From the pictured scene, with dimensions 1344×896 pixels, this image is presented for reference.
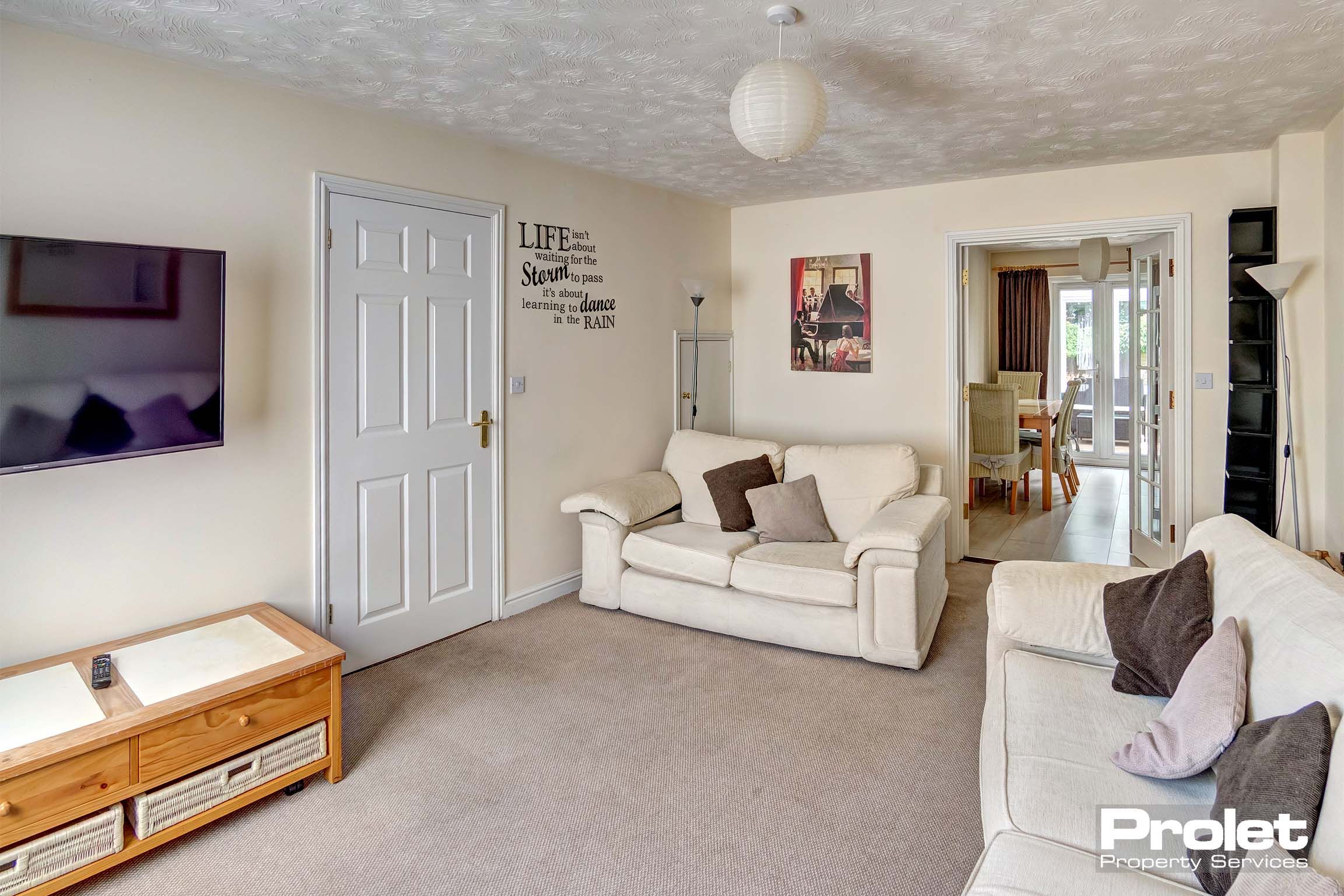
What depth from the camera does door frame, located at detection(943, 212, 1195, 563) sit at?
167 inches

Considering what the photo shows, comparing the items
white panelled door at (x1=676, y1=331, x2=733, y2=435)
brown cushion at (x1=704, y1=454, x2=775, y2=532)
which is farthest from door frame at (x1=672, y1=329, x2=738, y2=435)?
brown cushion at (x1=704, y1=454, x2=775, y2=532)

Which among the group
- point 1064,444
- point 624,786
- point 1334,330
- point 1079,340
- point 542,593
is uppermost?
point 1079,340

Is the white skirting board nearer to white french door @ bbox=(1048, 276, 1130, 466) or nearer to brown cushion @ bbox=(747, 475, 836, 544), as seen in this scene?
brown cushion @ bbox=(747, 475, 836, 544)

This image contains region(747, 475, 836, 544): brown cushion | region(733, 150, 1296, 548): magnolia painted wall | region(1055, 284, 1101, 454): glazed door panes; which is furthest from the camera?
region(1055, 284, 1101, 454): glazed door panes

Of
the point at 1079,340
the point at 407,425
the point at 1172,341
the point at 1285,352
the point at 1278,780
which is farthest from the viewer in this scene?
the point at 1079,340

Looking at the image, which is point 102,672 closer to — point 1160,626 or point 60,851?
point 60,851

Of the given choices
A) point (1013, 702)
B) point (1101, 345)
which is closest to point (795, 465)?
point (1013, 702)

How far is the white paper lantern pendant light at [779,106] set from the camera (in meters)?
2.26

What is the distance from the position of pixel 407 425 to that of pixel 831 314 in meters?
2.97

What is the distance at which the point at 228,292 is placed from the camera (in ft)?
9.52

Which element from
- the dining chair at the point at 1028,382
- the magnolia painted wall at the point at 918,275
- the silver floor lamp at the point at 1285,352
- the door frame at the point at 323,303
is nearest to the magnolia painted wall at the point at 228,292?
the door frame at the point at 323,303

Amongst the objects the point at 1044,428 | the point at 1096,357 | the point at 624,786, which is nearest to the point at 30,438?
the point at 624,786

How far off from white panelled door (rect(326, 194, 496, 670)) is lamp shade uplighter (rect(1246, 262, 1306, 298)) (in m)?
3.71

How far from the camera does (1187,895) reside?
136 cm
